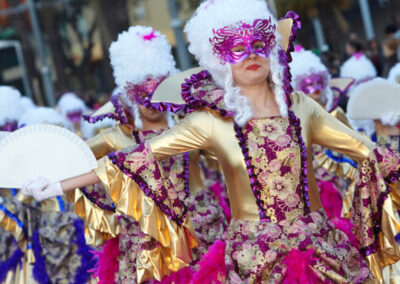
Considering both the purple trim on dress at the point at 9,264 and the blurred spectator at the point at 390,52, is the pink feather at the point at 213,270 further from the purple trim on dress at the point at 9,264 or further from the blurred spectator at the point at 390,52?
the blurred spectator at the point at 390,52

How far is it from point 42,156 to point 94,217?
134 cm

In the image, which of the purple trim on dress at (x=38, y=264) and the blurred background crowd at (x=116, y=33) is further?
the blurred background crowd at (x=116, y=33)

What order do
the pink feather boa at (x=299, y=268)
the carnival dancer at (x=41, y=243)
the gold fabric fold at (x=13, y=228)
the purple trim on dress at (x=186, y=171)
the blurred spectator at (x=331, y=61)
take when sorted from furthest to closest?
1. the blurred spectator at (x=331, y=61)
2. the carnival dancer at (x=41, y=243)
3. the gold fabric fold at (x=13, y=228)
4. the purple trim on dress at (x=186, y=171)
5. the pink feather boa at (x=299, y=268)

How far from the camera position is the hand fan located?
530cm

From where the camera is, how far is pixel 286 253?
3.54 metres

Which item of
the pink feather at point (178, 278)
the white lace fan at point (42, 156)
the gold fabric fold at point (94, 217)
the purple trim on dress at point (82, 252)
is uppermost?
the white lace fan at point (42, 156)

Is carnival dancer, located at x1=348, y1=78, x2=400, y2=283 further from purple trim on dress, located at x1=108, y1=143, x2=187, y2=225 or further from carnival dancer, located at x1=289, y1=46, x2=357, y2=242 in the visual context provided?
purple trim on dress, located at x1=108, y1=143, x2=187, y2=225

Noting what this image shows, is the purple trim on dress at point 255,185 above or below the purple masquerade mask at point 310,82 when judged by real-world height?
below

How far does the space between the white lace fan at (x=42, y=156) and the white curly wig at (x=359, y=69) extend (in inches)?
205

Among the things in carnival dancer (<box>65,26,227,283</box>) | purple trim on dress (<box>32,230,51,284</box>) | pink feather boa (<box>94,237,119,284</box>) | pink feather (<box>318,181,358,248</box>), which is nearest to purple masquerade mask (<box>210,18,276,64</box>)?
carnival dancer (<box>65,26,227,283</box>)

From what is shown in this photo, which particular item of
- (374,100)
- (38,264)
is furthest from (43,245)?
(374,100)

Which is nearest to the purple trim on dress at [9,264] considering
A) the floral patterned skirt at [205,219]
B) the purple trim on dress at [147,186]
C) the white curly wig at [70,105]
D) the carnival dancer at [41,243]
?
the carnival dancer at [41,243]

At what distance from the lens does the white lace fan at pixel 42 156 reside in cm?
A: 378

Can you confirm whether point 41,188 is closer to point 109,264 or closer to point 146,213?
point 146,213
